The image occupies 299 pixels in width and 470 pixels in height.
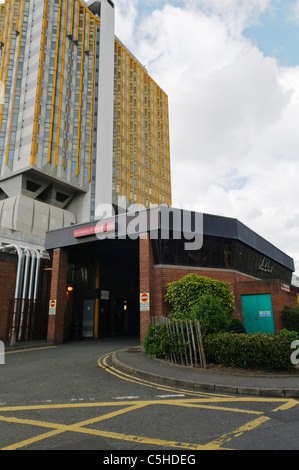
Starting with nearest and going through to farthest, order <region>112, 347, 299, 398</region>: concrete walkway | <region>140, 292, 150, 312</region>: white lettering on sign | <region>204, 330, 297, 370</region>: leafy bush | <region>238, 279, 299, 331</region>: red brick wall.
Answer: <region>112, 347, 299, 398</region>: concrete walkway → <region>204, 330, 297, 370</region>: leafy bush → <region>140, 292, 150, 312</region>: white lettering on sign → <region>238, 279, 299, 331</region>: red brick wall

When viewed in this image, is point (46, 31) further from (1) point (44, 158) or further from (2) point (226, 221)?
(2) point (226, 221)

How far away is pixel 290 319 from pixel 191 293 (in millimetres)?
6838

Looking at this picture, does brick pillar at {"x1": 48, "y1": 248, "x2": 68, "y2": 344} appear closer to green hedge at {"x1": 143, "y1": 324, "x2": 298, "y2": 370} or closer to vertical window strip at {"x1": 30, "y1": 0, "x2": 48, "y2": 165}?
green hedge at {"x1": 143, "y1": 324, "x2": 298, "y2": 370}

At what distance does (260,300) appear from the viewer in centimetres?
1906

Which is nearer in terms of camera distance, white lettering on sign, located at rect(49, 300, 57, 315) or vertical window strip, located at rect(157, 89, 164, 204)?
white lettering on sign, located at rect(49, 300, 57, 315)

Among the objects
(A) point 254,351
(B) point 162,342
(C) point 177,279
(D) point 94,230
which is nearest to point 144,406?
(A) point 254,351

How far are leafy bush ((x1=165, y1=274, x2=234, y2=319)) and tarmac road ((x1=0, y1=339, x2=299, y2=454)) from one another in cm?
724

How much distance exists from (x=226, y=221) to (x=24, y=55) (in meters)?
55.1

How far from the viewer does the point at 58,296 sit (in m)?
19.2

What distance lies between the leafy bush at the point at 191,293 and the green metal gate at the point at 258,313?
10.9 feet

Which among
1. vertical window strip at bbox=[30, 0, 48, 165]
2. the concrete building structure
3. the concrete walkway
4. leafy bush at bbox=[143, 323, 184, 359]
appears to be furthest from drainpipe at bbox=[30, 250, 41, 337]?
vertical window strip at bbox=[30, 0, 48, 165]

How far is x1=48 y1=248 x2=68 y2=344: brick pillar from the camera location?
18734mm

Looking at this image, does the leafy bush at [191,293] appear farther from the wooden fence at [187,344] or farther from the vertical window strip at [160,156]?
the vertical window strip at [160,156]
